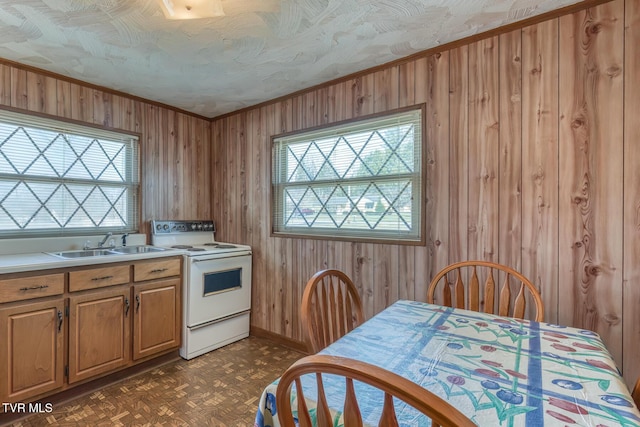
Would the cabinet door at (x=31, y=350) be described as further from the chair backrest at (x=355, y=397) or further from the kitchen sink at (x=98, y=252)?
the chair backrest at (x=355, y=397)

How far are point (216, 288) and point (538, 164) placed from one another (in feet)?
8.58

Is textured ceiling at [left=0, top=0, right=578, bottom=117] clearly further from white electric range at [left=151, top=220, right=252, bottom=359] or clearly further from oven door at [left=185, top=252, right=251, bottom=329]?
oven door at [left=185, top=252, right=251, bottom=329]

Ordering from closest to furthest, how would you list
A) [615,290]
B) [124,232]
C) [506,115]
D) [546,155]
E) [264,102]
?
[615,290] → [546,155] → [506,115] → [124,232] → [264,102]

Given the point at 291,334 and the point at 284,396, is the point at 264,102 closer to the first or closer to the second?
the point at 291,334

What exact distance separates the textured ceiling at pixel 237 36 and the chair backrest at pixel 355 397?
5.66ft

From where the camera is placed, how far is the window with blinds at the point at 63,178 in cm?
222

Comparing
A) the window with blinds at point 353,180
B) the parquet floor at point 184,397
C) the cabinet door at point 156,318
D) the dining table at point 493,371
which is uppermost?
the window with blinds at point 353,180

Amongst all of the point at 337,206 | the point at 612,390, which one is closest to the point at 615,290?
the point at 612,390

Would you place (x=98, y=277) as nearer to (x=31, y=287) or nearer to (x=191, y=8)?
(x=31, y=287)

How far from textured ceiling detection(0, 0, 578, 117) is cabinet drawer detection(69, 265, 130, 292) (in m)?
1.49

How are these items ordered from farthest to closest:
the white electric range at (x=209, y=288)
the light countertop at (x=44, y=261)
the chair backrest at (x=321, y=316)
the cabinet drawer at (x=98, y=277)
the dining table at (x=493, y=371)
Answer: the white electric range at (x=209, y=288), the cabinet drawer at (x=98, y=277), the light countertop at (x=44, y=261), the chair backrest at (x=321, y=316), the dining table at (x=493, y=371)

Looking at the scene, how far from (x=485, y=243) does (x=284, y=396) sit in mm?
1666

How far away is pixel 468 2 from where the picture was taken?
1.60 m

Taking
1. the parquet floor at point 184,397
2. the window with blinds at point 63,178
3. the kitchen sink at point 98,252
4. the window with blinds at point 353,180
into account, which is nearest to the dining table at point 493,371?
the window with blinds at point 353,180
